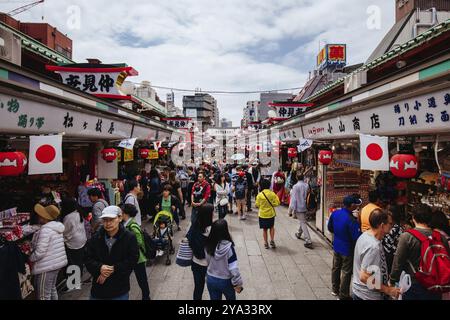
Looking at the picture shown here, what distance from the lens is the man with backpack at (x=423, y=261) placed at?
339 centimetres

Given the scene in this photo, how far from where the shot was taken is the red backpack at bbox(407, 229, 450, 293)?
3.37 metres

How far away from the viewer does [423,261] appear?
11.3 ft

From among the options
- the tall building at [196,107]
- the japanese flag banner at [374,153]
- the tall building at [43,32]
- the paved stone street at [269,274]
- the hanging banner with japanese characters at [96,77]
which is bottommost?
the paved stone street at [269,274]

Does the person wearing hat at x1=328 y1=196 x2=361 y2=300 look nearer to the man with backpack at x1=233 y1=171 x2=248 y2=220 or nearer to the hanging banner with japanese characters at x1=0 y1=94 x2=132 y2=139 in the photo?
the hanging banner with japanese characters at x1=0 y1=94 x2=132 y2=139

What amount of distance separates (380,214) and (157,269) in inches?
206

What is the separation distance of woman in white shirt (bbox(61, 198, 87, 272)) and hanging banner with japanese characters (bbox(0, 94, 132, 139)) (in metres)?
1.53

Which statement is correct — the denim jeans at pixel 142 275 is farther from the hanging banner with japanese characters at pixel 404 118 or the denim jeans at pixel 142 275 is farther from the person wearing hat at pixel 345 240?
the hanging banner with japanese characters at pixel 404 118

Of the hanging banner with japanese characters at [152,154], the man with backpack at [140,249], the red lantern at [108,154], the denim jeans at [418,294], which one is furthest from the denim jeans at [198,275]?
the hanging banner with japanese characters at [152,154]

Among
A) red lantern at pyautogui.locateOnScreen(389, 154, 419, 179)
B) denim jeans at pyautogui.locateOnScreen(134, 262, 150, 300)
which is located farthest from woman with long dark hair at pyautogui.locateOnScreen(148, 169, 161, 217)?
red lantern at pyautogui.locateOnScreen(389, 154, 419, 179)

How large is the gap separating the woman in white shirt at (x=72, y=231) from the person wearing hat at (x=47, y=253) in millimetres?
625

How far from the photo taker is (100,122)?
8062 mm

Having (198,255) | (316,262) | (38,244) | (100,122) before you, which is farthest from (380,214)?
(100,122)

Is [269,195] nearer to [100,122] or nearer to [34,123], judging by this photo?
[100,122]

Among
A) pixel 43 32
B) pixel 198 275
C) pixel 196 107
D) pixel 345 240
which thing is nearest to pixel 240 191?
pixel 345 240
